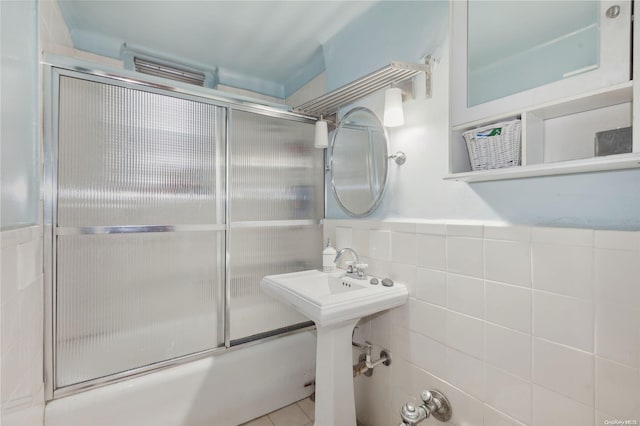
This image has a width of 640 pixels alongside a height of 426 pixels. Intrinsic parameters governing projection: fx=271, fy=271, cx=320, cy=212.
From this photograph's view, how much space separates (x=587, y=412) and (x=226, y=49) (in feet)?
8.51

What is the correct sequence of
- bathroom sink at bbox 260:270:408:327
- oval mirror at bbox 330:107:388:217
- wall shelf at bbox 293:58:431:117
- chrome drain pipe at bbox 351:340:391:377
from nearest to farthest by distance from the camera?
bathroom sink at bbox 260:270:408:327 < wall shelf at bbox 293:58:431:117 < chrome drain pipe at bbox 351:340:391:377 < oval mirror at bbox 330:107:388:217

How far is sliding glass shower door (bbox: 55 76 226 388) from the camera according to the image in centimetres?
125

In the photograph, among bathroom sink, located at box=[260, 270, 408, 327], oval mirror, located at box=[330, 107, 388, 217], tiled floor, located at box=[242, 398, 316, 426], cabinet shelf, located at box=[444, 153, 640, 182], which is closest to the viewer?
cabinet shelf, located at box=[444, 153, 640, 182]

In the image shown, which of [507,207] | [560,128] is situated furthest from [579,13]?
[507,207]

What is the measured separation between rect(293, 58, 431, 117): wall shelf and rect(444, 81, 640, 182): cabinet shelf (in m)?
0.46

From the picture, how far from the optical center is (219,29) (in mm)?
1759

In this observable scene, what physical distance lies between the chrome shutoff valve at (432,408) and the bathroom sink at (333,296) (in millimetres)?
383

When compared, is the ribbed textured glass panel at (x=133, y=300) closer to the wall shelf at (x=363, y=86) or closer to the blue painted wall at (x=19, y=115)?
the blue painted wall at (x=19, y=115)

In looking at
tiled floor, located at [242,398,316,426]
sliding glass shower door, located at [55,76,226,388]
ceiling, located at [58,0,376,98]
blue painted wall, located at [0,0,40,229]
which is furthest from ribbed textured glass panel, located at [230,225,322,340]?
ceiling, located at [58,0,376,98]

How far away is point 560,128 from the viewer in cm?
83

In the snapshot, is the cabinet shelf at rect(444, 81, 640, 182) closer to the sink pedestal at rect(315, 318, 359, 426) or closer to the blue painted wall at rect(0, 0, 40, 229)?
the sink pedestal at rect(315, 318, 359, 426)

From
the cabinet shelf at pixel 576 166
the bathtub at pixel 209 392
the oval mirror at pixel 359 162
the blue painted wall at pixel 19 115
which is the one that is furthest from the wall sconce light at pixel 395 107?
the bathtub at pixel 209 392

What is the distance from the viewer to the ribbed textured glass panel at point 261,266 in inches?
66.4

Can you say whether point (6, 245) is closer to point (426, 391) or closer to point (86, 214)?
point (86, 214)
